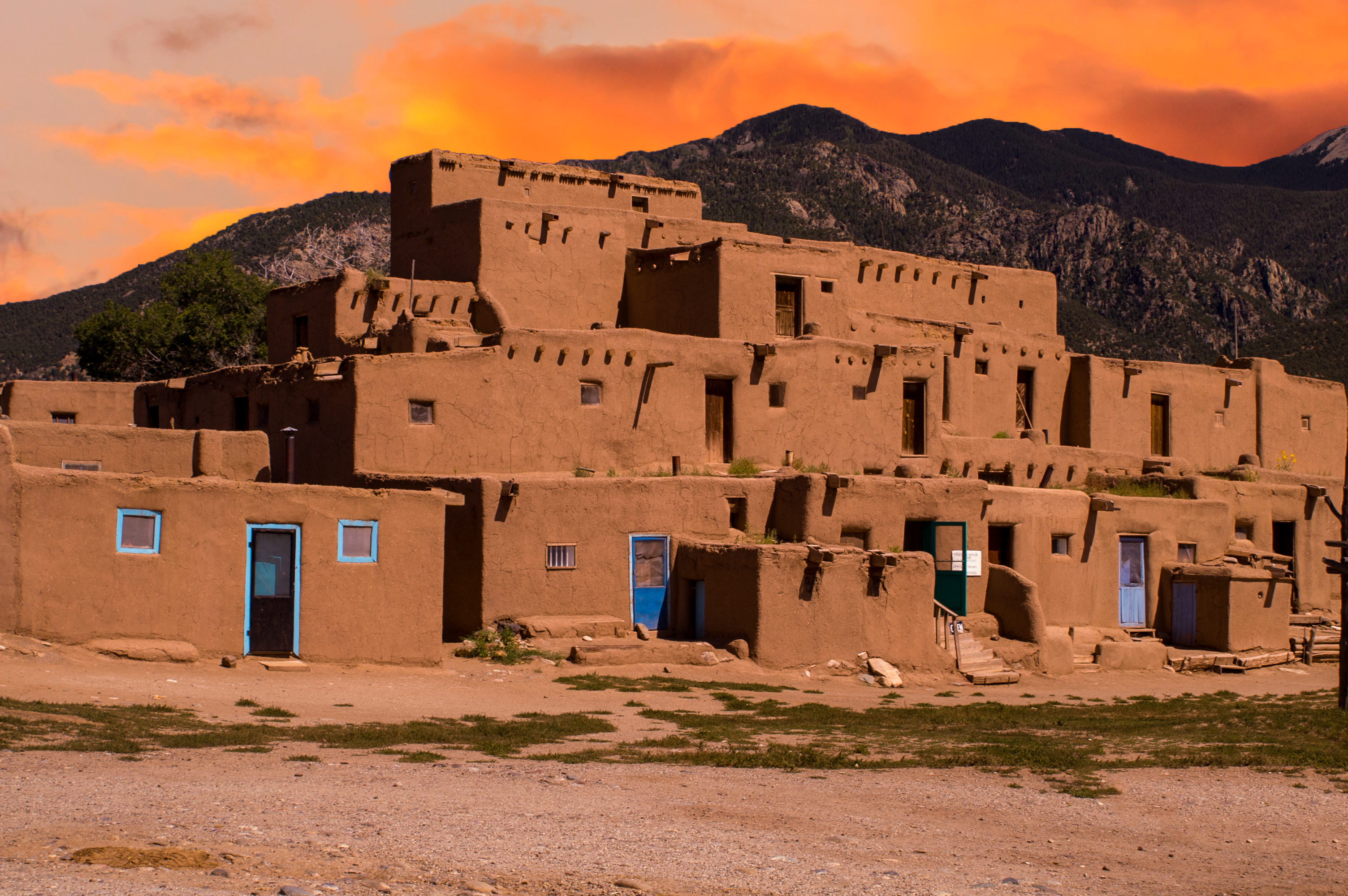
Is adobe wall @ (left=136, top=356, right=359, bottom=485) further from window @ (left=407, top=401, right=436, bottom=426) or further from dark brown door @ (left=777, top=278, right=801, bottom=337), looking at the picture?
dark brown door @ (left=777, top=278, right=801, bottom=337)

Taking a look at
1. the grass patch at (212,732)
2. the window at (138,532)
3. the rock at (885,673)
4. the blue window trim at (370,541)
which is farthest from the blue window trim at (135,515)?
the rock at (885,673)

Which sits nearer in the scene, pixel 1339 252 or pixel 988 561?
pixel 988 561

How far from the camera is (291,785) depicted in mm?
10180

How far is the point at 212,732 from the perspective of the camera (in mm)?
12516

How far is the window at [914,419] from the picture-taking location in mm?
29234

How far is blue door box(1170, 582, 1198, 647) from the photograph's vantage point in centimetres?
2711

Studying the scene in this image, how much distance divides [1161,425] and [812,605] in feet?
58.0

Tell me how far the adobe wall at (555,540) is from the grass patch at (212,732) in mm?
6151

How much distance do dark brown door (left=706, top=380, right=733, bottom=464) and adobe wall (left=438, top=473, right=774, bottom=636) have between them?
3424mm

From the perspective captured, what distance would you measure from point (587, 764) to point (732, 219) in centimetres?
6062

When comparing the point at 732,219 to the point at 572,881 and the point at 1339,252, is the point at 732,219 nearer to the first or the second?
the point at 1339,252

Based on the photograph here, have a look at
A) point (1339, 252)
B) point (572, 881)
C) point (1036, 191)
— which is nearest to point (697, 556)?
point (572, 881)

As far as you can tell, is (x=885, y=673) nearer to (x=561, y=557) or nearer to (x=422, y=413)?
(x=561, y=557)

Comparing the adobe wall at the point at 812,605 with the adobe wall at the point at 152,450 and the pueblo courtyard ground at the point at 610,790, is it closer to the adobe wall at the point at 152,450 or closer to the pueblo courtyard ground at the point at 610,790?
the pueblo courtyard ground at the point at 610,790
